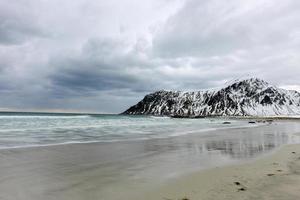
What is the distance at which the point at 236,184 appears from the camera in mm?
7949

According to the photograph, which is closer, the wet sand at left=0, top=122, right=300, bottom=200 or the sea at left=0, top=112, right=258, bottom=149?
the wet sand at left=0, top=122, right=300, bottom=200

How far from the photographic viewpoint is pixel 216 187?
25.2ft

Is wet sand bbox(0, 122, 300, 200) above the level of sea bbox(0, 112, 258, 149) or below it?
below

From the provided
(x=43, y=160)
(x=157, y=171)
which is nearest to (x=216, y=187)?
(x=157, y=171)

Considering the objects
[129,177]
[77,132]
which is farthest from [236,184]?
[77,132]

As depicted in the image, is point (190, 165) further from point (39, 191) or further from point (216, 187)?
point (39, 191)

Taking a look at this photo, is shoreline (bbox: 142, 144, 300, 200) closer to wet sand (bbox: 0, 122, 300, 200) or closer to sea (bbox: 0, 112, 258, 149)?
wet sand (bbox: 0, 122, 300, 200)

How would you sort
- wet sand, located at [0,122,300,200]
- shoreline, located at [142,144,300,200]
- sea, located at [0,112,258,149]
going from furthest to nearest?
sea, located at [0,112,258,149]
wet sand, located at [0,122,300,200]
shoreline, located at [142,144,300,200]

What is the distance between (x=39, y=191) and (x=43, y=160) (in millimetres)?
5174

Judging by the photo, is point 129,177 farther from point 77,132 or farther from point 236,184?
point 77,132

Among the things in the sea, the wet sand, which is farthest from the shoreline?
the sea

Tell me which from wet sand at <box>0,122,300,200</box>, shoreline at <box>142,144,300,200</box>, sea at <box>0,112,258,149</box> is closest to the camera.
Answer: shoreline at <box>142,144,300,200</box>

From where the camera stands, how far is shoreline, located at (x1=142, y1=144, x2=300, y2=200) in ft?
22.5

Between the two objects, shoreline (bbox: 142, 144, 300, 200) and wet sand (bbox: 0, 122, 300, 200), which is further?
wet sand (bbox: 0, 122, 300, 200)
